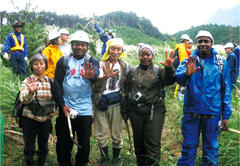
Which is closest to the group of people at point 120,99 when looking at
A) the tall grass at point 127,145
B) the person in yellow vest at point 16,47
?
the tall grass at point 127,145

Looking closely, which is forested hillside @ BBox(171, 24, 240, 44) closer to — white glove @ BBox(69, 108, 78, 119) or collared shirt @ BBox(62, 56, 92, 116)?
collared shirt @ BBox(62, 56, 92, 116)

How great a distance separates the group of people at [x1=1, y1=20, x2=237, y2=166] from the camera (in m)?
2.63

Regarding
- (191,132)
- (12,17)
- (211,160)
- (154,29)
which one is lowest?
(211,160)

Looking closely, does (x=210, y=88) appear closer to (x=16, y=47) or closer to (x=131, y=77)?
(x=131, y=77)

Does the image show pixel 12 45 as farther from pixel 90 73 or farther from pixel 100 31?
pixel 90 73

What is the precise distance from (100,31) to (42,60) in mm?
2776

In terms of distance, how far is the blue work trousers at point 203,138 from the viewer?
265 cm

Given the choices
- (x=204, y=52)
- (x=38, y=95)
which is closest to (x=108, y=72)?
(x=38, y=95)

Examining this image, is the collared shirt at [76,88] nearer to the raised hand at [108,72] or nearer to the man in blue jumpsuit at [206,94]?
the raised hand at [108,72]

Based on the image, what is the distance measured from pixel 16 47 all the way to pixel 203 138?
588cm

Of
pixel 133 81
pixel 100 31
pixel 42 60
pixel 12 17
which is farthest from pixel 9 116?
pixel 12 17

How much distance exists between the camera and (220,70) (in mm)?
2609

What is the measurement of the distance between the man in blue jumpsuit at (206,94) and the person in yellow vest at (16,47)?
522cm

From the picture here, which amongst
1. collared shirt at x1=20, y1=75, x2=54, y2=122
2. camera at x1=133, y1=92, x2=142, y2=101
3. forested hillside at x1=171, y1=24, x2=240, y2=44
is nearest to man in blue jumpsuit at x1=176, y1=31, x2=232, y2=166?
camera at x1=133, y1=92, x2=142, y2=101
